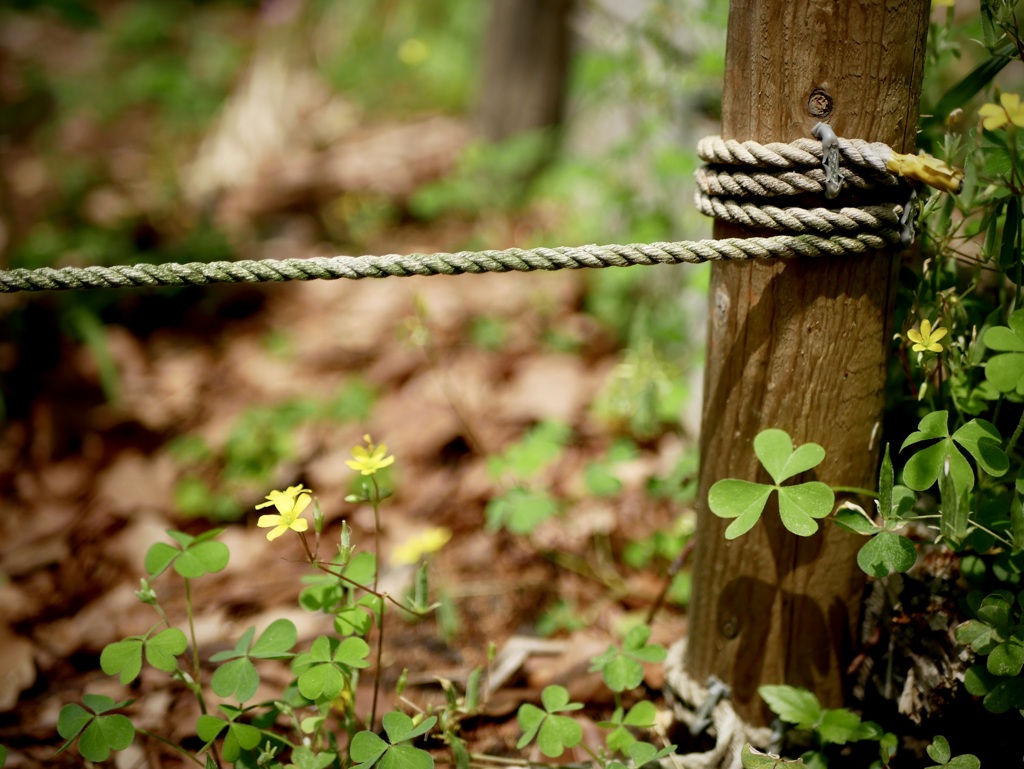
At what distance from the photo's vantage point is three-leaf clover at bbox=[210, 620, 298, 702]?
1.20 meters

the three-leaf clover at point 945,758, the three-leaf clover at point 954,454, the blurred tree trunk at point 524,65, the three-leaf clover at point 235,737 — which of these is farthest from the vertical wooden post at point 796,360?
the blurred tree trunk at point 524,65

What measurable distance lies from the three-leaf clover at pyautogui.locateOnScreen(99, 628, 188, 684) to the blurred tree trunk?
3.42 metres

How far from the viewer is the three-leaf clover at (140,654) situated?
3.87 ft

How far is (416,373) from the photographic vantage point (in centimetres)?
288

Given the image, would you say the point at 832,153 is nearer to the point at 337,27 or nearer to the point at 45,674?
the point at 45,674

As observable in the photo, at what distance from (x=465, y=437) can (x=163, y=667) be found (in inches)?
54.3

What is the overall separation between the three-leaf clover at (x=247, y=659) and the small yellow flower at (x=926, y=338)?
114 centimetres

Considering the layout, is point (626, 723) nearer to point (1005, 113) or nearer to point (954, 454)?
point (954, 454)

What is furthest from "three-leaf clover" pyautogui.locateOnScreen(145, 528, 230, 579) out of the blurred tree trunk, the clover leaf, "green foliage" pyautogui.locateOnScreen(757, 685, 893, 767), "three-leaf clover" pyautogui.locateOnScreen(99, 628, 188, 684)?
the blurred tree trunk

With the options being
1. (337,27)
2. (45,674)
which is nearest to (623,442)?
(45,674)

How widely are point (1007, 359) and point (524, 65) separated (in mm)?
3381

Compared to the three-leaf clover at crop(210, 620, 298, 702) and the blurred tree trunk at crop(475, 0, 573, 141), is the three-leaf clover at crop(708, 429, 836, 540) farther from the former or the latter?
the blurred tree trunk at crop(475, 0, 573, 141)

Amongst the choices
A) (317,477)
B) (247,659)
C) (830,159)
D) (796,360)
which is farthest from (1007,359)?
(317,477)

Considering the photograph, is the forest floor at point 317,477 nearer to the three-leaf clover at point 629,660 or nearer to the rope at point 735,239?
the three-leaf clover at point 629,660
